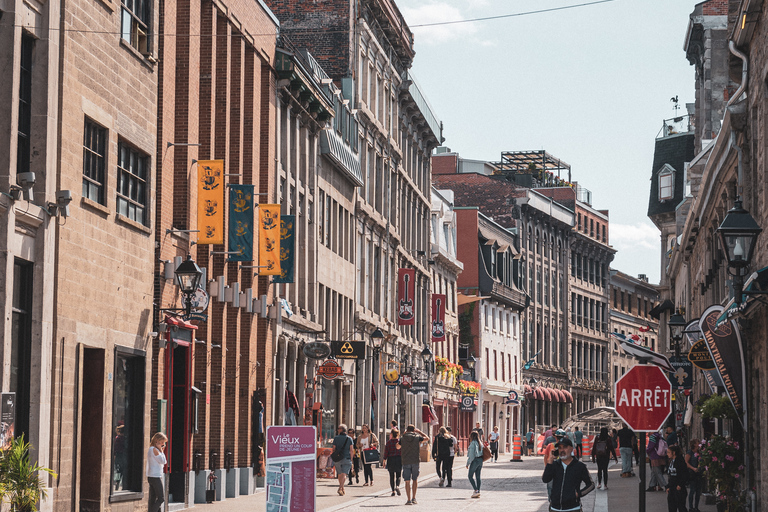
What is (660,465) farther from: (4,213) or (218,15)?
(4,213)

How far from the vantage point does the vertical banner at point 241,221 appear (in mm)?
28203

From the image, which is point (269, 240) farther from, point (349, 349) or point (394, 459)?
point (349, 349)

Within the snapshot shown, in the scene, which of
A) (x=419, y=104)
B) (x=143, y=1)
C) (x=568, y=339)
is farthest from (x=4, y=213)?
(x=568, y=339)

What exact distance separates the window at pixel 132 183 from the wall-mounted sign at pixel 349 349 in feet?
51.5

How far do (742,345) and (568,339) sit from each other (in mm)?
76605

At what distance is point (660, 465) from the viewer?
3100 centimetres

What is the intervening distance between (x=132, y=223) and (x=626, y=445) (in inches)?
756

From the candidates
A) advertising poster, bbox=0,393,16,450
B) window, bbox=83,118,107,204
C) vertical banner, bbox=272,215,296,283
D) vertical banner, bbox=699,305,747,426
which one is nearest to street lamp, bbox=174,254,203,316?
window, bbox=83,118,107,204

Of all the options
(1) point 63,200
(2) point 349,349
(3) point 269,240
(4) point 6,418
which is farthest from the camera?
(2) point 349,349

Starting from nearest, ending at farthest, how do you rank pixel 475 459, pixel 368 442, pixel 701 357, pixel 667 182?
pixel 701 357 < pixel 475 459 < pixel 368 442 < pixel 667 182

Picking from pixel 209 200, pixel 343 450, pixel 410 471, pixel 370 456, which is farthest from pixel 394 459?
pixel 209 200

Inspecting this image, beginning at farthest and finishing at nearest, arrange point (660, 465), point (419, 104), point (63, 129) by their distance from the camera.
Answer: point (419, 104)
point (660, 465)
point (63, 129)

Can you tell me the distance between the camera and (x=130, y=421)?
22328 mm

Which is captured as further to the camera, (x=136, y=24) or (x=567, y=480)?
(x=136, y=24)
